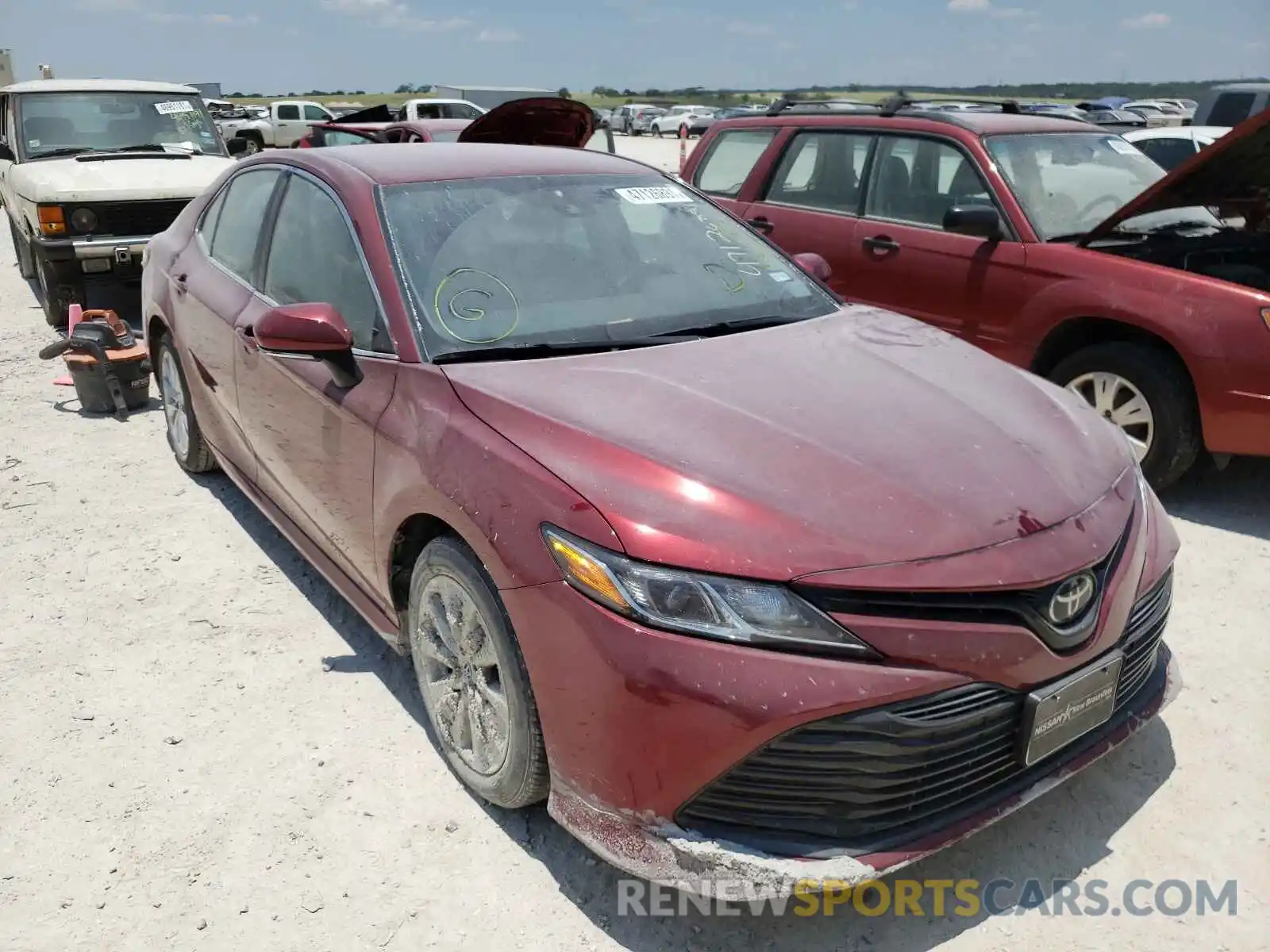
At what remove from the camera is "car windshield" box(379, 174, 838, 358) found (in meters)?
2.87

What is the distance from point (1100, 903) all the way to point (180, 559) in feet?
11.5

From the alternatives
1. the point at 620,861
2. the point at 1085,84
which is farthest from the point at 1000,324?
the point at 1085,84

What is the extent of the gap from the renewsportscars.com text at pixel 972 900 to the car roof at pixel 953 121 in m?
4.05

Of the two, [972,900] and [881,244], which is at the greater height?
[881,244]

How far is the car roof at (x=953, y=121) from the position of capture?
541 cm

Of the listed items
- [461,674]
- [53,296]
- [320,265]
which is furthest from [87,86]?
[461,674]

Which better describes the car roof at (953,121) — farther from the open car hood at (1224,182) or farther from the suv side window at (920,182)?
the open car hood at (1224,182)

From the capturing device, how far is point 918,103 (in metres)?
5.86

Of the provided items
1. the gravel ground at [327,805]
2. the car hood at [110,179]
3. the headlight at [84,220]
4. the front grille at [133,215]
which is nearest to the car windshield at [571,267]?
the gravel ground at [327,805]

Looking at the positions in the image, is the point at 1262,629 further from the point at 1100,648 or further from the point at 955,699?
the point at 955,699

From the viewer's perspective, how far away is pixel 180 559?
414cm

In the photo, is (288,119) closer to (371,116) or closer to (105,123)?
(371,116)

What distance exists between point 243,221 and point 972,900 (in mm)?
3476

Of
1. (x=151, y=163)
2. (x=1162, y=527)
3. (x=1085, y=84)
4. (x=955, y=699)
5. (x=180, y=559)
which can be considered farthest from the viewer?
(x=1085, y=84)
